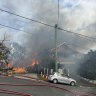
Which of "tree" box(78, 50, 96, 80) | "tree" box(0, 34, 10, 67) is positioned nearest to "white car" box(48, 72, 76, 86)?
"tree" box(78, 50, 96, 80)

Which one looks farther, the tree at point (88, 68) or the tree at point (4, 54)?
the tree at point (4, 54)

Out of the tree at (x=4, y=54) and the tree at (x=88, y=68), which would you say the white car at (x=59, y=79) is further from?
the tree at (x=4, y=54)

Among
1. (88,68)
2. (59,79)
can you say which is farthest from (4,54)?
(59,79)

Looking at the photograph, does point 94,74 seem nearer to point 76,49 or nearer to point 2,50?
point 76,49

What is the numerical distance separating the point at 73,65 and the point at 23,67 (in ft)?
32.4

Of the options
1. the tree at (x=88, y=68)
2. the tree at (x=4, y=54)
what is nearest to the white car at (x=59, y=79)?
the tree at (x=88, y=68)

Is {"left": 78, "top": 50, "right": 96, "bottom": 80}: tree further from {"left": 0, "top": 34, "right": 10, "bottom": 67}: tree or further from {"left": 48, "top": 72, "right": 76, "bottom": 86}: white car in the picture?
{"left": 0, "top": 34, "right": 10, "bottom": 67}: tree

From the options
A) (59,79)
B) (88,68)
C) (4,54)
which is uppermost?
(4,54)

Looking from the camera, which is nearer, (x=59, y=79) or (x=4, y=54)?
(x=59, y=79)

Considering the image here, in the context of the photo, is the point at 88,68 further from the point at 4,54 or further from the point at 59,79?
the point at 59,79

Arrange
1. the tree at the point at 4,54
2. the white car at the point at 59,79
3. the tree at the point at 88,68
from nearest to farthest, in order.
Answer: the white car at the point at 59,79 < the tree at the point at 88,68 < the tree at the point at 4,54

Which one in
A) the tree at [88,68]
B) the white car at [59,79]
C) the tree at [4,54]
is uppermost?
the tree at [4,54]

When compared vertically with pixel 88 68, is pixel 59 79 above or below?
below

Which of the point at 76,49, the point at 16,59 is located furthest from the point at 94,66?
the point at 16,59
